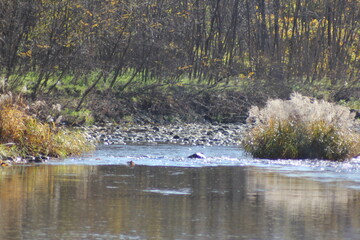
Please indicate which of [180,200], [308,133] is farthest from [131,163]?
[180,200]

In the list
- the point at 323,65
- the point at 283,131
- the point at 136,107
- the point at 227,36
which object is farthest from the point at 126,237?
the point at 323,65

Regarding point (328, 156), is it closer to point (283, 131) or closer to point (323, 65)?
point (283, 131)

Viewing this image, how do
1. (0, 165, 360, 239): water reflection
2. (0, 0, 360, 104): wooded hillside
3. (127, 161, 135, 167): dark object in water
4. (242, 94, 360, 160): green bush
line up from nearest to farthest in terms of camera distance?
(0, 165, 360, 239): water reflection < (127, 161, 135, 167): dark object in water < (242, 94, 360, 160): green bush < (0, 0, 360, 104): wooded hillside

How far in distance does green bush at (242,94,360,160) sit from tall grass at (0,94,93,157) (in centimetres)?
498

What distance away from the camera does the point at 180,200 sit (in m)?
11.2

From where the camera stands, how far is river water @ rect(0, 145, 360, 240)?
340 inches

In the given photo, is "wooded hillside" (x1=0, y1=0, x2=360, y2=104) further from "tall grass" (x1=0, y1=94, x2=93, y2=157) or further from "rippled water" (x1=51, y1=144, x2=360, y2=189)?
"tall grass" (x1=0, y1=94, x2=93, y2=157)

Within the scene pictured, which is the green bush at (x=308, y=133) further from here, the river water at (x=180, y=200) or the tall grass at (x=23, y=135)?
the tall grass at (x=23, y=135)

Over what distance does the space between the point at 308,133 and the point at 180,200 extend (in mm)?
8166

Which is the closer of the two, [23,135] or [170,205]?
[170,205]

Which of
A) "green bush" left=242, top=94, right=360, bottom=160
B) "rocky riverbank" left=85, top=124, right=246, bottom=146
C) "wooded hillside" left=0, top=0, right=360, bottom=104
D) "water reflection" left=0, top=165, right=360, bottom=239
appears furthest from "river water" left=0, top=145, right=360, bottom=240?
"wooded hillside" left=0, top=0, right=360, bottom=104

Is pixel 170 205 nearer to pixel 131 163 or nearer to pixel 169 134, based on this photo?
pixel 131 163

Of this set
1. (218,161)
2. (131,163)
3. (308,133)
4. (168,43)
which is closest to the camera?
(131,163)

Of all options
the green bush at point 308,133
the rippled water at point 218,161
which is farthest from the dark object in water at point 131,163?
the green bush at point 308,133
